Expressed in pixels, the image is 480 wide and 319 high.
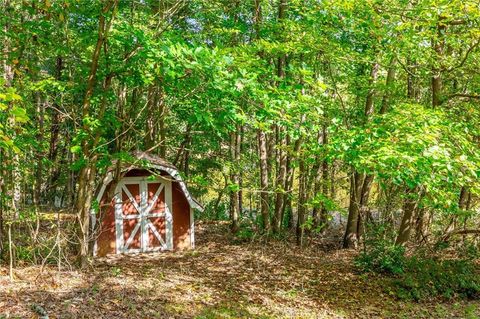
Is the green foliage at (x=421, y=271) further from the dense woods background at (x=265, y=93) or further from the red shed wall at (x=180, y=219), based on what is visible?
the red shed wall at (x=180, y=219)

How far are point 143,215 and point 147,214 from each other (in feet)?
0.39

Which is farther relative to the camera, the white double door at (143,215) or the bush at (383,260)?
the white double door at (143,215)

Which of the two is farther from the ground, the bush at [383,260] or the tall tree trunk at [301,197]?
the tall tree trunk at [301,197]

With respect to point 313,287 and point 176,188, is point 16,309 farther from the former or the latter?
point 176,188

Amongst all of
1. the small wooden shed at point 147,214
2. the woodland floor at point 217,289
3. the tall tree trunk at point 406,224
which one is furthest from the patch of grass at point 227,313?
the tall tree trunk at point 406,224

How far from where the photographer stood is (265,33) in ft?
35.0

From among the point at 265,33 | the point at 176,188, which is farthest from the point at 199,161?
the point at 265,33

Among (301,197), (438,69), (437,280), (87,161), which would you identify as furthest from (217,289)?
(438,69)

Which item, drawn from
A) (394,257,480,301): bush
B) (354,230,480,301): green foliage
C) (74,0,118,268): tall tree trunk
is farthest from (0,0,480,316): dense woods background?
(394,257,480,301): bush

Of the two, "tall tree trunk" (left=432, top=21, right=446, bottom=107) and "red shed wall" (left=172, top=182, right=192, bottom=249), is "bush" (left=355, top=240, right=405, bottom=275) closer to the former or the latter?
"tall tree trunk" (left=432, top=21, right=446, bottom=107)

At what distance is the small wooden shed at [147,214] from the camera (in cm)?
1123

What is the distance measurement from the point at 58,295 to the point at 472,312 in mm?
8009

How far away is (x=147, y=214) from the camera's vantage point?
11.8 m

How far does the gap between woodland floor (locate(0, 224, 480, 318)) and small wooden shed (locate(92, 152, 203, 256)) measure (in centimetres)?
64
